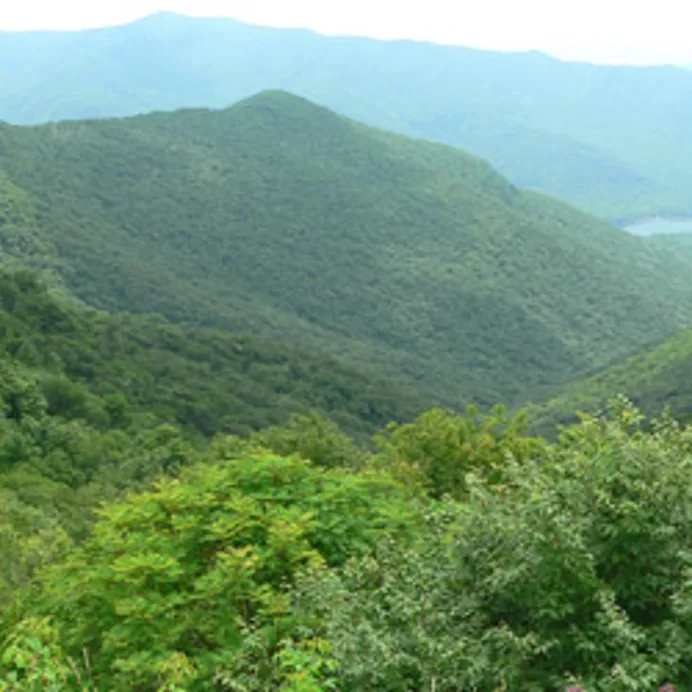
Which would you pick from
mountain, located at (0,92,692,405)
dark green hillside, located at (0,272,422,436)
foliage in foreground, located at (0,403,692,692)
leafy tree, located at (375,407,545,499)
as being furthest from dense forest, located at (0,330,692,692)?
mountain, located at (0,92,692,405)

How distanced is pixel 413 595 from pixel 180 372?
2788 inches

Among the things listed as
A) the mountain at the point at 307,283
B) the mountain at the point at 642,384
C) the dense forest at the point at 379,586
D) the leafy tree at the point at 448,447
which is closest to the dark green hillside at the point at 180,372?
the mountain at the point at 642,384

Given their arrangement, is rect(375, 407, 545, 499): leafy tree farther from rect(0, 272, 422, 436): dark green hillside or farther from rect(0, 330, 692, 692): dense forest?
rect(0, 272, 422, 436): dark green hillside

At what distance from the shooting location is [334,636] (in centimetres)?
789

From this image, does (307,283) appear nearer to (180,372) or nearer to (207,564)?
(180,372)

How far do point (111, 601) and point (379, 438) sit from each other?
14.5 meters

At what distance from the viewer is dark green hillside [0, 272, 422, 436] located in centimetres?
6028

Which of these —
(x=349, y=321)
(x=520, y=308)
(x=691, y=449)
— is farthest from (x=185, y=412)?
(x=520, y=308)

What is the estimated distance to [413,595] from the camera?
8508 mm

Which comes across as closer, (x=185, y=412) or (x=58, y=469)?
(x=58, y=469)

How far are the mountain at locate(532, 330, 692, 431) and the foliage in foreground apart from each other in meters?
83.1

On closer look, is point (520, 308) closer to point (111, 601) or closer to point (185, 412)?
point (185, 412)

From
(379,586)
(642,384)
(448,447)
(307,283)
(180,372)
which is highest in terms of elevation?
(379,586)

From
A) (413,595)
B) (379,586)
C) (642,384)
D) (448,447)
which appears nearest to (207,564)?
(379,586)
